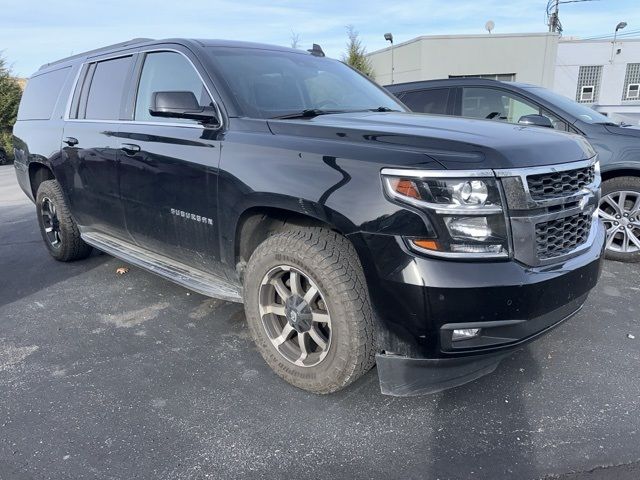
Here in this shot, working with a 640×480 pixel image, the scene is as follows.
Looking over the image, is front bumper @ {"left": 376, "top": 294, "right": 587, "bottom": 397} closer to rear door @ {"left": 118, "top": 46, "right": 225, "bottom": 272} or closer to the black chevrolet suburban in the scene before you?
the black chevrolet suburban

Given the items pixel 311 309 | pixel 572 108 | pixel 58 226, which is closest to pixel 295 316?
pixel 311 309

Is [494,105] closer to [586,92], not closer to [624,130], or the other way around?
[624,130]

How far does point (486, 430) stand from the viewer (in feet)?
7.95

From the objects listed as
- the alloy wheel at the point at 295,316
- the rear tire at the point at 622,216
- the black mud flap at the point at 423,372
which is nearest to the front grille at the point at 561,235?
the black mud flap at the point at 423,372

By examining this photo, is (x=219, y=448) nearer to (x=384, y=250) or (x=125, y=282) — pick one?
(x=384, y=250)

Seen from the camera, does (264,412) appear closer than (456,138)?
No

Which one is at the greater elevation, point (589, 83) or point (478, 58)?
point (478, 58)

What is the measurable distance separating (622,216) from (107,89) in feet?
16.2

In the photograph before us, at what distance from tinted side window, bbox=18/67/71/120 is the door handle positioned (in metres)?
1.76

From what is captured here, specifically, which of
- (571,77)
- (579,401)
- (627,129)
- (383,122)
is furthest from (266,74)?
(571,77)

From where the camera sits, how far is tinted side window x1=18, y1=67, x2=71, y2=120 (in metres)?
4.87

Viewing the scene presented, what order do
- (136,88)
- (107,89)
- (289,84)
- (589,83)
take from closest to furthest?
(289,84)
(136,88)
(107,89)
(589,83)

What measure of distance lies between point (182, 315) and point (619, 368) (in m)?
3.06

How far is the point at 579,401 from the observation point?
8.67 feet
